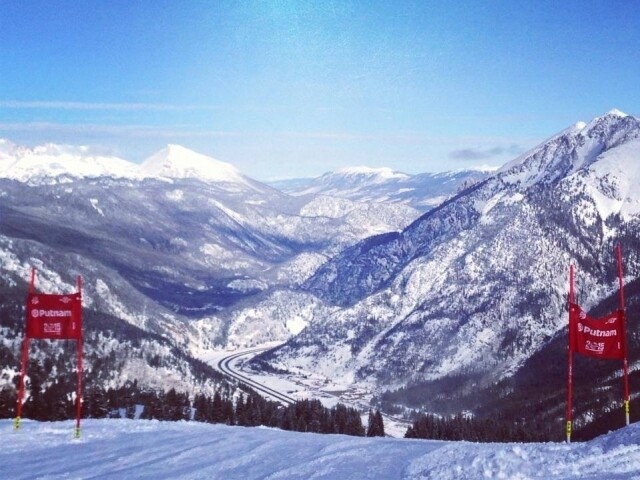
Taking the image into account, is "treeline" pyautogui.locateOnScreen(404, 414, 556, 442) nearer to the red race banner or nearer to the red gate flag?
the red gate flag

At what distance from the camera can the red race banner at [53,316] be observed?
4378 centimetres

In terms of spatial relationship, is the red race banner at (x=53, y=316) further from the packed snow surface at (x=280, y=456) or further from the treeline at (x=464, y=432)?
the treeline at (x=464, y=432)

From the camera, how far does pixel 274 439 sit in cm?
4003

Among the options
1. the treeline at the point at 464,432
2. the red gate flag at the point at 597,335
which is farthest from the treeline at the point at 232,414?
the red gate flag at the point at 597,335

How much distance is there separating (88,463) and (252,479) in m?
10.8

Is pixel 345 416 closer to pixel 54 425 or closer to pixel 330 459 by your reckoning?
pixel 54 425

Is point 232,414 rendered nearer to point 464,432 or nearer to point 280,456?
point 464,432

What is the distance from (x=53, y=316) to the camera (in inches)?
1746

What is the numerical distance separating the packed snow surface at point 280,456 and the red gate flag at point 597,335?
8636 mm

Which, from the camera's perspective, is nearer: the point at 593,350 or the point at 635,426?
the point at 635,426

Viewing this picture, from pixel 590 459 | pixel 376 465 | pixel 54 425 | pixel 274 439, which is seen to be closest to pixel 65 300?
pixel 54 425

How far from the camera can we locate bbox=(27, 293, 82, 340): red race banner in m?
43.8

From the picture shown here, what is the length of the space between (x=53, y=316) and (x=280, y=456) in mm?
21383

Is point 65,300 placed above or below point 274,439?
above
